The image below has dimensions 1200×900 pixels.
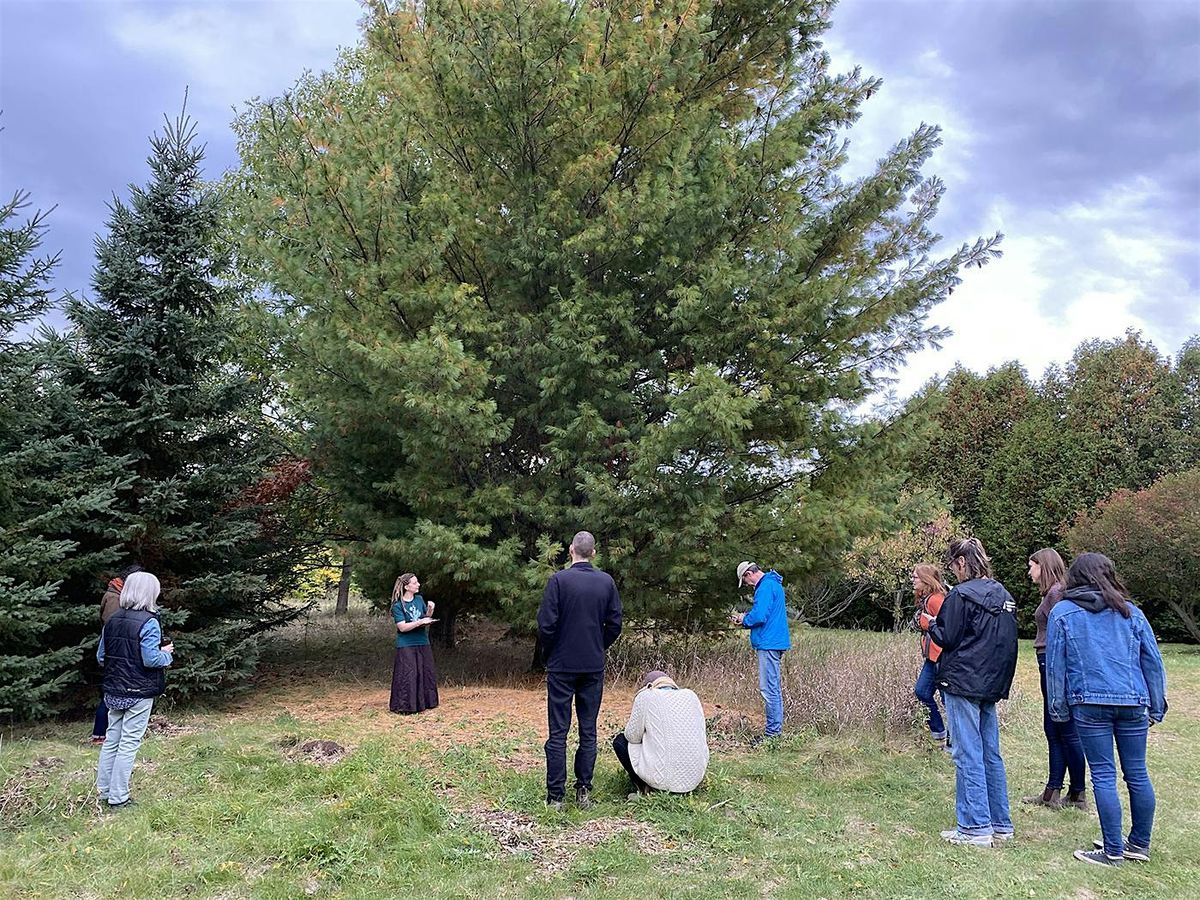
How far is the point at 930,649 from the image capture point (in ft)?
23.5

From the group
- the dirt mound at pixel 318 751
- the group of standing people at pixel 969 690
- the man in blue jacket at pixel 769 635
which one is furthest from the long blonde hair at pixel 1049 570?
the dirt mound at pixel 318 751

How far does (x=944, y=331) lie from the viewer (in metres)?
9.03

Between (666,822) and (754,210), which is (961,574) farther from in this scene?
(754,210)

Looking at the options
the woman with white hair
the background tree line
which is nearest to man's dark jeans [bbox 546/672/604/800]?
the woman with white hair

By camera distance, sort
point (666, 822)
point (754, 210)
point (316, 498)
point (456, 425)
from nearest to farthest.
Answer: point (666, 822)
point (456, 425)
point (754, 210)
point (316, 498)

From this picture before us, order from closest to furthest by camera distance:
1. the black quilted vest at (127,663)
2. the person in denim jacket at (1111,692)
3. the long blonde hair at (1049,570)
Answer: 1. the person in denim jacket at (1111,692)
2. the black quilted vest at (127,663)
3. the long blonde hair at (1049,570)

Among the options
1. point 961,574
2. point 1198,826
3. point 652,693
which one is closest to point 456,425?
point 652,693

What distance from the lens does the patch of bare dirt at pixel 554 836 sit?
4.55 m

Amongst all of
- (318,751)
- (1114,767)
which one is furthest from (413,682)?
(1114,767)

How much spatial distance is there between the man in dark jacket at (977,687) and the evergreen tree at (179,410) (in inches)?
275

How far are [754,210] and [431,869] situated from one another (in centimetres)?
728

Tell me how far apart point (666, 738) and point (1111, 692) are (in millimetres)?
2611

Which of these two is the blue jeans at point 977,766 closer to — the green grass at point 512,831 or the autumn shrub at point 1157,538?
the green grass at point 512,831

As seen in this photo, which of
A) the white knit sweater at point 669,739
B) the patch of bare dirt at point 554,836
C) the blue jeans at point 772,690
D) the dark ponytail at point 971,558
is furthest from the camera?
the blue jeans at point 772,690
